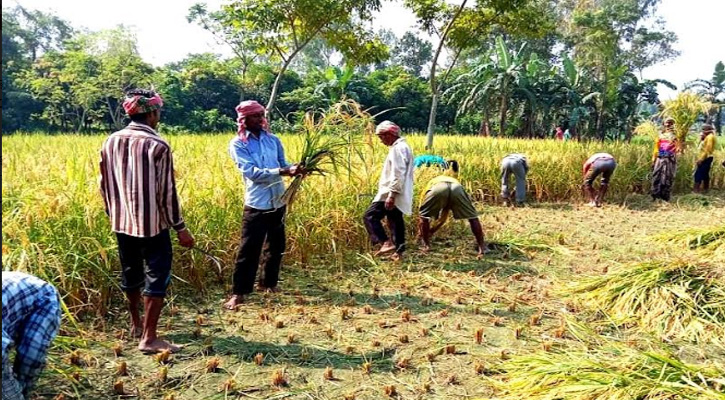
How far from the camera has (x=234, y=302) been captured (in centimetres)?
373

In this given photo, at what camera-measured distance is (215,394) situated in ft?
8.51

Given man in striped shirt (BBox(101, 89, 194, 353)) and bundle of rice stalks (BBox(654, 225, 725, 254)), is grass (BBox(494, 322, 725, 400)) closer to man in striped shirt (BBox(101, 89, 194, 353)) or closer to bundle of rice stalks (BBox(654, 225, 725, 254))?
man in striped shirt (BBox(101, 89, 194, 353))

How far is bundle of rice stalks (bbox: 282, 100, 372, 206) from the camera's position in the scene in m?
3.98

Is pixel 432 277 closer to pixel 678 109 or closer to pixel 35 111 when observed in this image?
pixel 678 109

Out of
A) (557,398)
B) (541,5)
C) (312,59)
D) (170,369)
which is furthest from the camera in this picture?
(312,59)

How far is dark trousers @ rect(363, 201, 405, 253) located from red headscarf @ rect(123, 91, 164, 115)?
2.51 m

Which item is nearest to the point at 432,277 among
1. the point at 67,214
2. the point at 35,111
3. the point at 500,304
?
the point at 500,304

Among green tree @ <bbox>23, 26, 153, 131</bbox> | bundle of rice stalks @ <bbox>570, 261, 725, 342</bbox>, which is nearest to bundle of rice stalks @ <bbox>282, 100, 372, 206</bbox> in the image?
bundle of rice stalks @ <bbox>570, 261, 725, 342</bbox>

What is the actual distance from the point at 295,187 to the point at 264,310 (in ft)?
2.92

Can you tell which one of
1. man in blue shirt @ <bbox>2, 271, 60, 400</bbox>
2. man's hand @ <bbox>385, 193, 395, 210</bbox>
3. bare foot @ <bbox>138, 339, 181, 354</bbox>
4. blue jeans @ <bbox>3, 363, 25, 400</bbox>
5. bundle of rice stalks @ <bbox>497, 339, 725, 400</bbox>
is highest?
man's hand @ <bbox>385, 193, 395, 210</bbox>

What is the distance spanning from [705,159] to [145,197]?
33.4 feet

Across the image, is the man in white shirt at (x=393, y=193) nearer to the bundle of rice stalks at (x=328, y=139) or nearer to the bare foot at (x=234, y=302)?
the bundle of rice stalks at (x=328, y=139)

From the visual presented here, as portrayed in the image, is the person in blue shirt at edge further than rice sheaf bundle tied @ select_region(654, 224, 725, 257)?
No

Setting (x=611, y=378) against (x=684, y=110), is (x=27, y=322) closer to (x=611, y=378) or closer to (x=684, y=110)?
(x=611, y=378)
